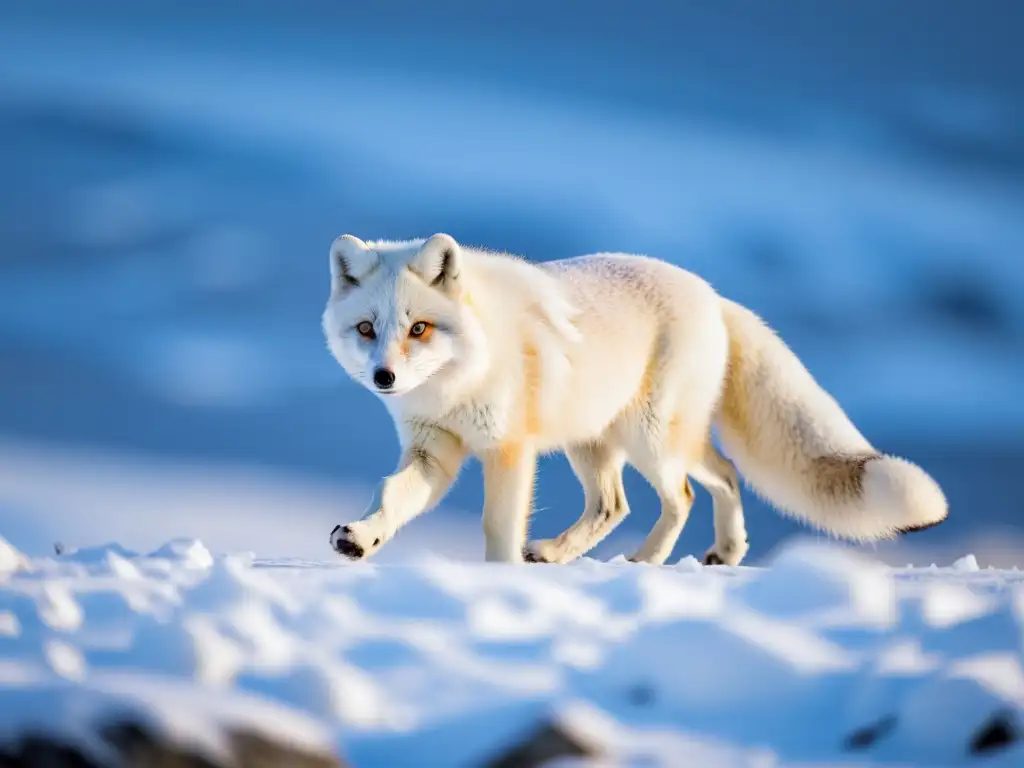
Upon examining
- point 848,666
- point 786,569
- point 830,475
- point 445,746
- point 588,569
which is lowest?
point 445,746

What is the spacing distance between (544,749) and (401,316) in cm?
287

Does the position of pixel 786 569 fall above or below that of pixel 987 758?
above

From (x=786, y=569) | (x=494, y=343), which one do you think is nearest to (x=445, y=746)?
(x=786, y=569)

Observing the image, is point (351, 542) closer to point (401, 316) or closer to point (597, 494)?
point (401, 316)

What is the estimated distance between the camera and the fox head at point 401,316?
15.4 feet

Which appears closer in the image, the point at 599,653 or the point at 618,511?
the point at 599,653

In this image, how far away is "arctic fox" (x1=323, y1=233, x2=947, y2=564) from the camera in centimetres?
489

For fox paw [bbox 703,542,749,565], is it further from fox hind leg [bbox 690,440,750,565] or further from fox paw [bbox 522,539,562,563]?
fox paw [bbox 522,539,562,563]

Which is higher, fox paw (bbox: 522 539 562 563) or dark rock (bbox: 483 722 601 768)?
fox paw (bbox: 522 539 562 563)

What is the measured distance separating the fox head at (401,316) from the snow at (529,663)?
61.5 inches

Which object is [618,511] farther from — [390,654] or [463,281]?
[390,654]

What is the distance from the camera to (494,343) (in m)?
5.13

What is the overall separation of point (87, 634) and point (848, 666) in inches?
76.7

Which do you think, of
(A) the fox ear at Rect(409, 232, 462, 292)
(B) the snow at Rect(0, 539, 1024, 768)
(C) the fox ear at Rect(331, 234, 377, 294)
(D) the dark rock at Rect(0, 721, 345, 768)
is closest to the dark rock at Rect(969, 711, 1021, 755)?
(B) the snow at Rect(0, 539, 1024, 768)
